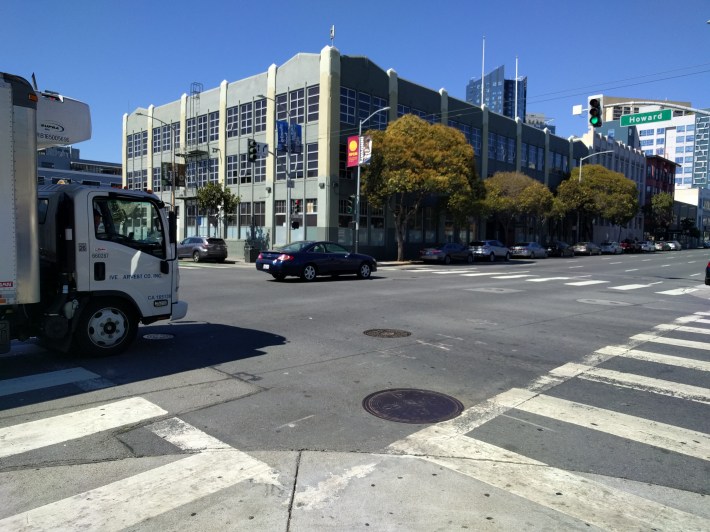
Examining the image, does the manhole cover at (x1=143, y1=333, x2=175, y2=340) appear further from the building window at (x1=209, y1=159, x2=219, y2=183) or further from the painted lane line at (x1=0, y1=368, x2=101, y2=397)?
the building window at (x1=209, y1=159, x2=219, y2=183)

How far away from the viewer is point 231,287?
52.2ft

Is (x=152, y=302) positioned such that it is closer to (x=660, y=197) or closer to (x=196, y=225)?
(x=196, y=225)

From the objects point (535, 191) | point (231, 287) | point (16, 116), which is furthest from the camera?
point (535, 191)

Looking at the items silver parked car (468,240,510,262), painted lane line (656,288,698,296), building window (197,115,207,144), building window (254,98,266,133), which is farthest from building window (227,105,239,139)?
painted lane line (656,288,698,296)

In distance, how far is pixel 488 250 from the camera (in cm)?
3897

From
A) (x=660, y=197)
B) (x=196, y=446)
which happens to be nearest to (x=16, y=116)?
(x=196, y=446)

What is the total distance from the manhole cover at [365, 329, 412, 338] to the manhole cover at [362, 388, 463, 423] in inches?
116

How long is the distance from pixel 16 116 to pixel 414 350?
587 cm

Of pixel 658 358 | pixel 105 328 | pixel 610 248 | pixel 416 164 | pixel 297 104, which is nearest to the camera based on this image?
pixel 105 328

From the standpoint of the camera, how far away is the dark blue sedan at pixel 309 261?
18031mm

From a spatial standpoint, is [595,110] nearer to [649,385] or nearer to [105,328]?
[649,385]

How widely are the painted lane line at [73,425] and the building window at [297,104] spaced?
103 feet

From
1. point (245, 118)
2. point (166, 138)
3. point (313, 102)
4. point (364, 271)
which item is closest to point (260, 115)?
point (245, 118)

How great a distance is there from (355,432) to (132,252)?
4.25 metres
